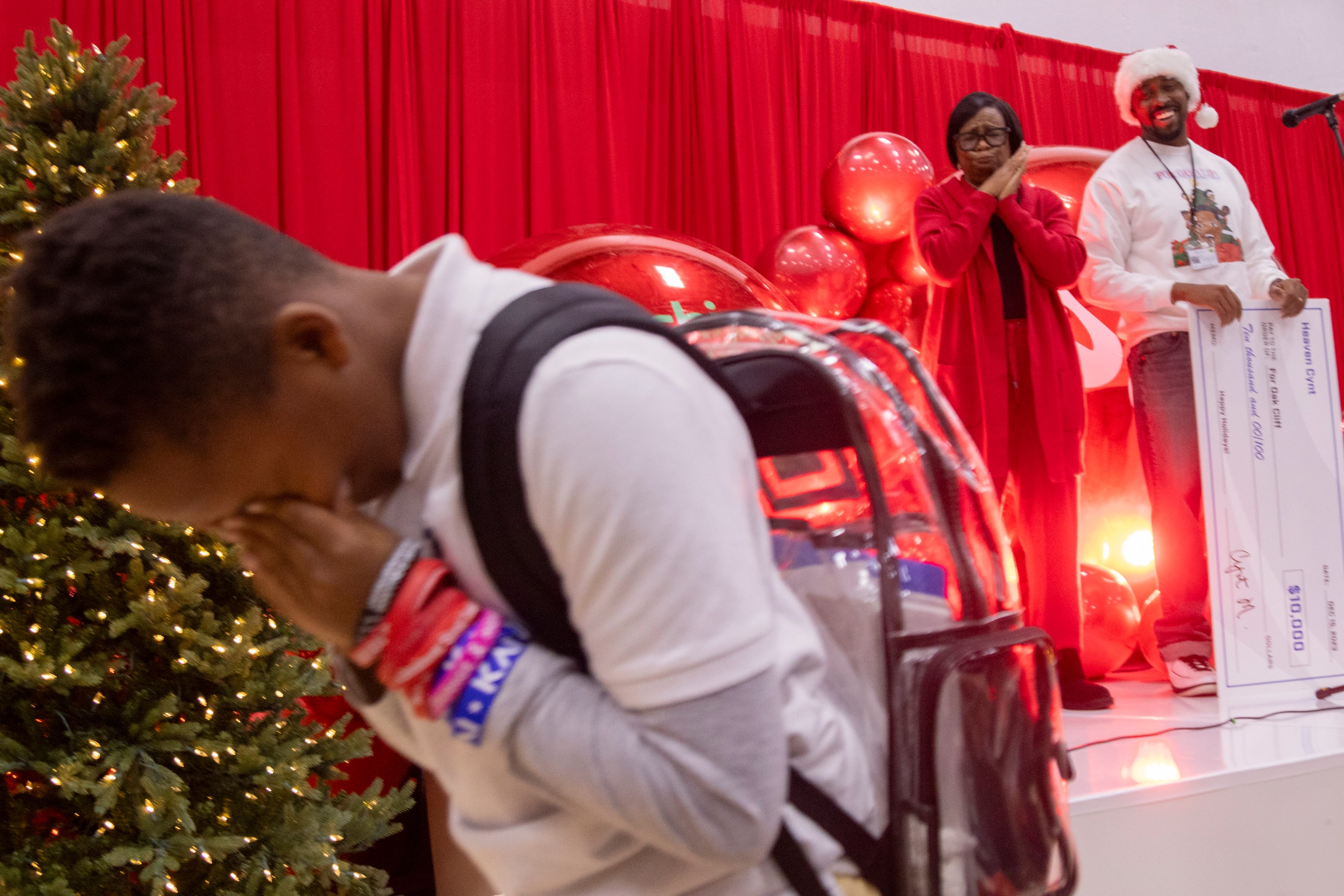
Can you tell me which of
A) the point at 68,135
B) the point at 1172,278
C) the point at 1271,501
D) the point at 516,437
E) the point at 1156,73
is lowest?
the point at 1271,501

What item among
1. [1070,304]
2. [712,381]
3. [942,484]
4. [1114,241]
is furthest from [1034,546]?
[712,381]

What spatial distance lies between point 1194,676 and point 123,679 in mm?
2770

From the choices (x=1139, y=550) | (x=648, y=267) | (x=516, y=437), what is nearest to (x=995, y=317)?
(x=648, y=267)

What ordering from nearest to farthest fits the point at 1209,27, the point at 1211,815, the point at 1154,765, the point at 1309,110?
the point at 1211,815
the point at 1154,765
the point at 1309,110
the point at 1209,27

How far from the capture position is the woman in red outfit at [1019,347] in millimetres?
2850

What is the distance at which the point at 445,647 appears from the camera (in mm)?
637

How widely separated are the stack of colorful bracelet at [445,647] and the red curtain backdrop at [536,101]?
9.81ft

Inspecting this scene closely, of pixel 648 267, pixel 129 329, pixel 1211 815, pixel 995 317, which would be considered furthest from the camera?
pixel 995 317

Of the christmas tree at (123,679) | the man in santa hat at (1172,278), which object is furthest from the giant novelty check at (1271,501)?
the christmas tree at (123,679)

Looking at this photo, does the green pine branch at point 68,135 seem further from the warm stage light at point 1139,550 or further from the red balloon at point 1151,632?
the warm stage light at point 1139,550

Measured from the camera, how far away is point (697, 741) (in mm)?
600

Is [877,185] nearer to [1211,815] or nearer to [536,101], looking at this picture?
[536,101]

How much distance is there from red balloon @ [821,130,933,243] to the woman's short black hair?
393 millimetres

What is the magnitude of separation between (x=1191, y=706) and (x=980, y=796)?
2434 millimetres
